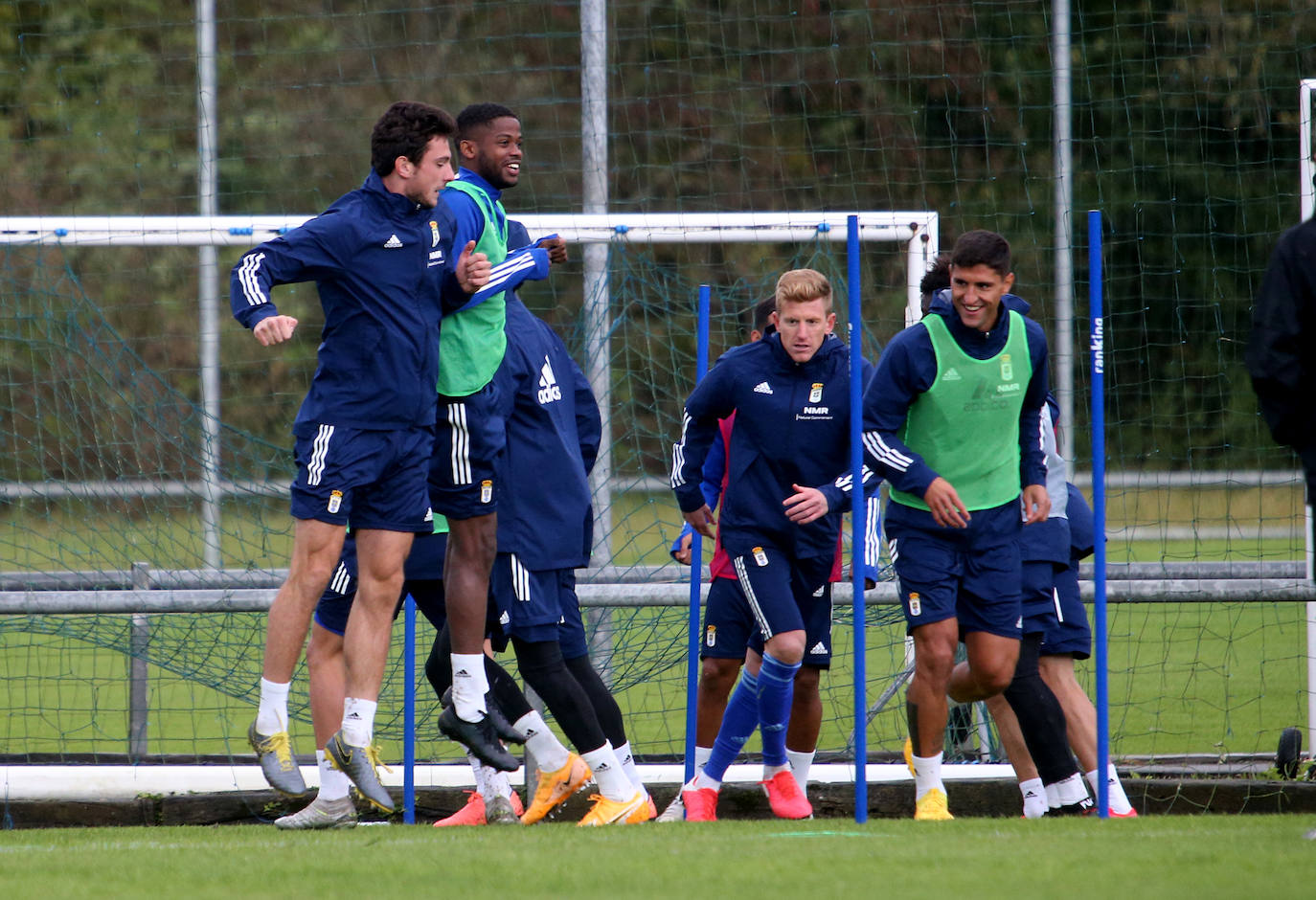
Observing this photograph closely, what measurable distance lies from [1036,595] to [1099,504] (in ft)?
2.13

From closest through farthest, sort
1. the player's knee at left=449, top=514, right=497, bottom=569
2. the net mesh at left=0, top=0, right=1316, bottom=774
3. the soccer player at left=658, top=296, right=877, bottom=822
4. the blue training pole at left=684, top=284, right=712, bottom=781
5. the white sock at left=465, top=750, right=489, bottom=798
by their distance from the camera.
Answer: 1. the player's knee at left=449, top=514, right=497, bottom=569
2. the soccer player at left=658, top=296, right=877, bottom=822
3. the white sock at left=465, top=750, right=489, bottom=798
4. the blue training pole at left=684, top=284, right=712, bottom=781
5. the net mesh at left=0, top=0, right=1316, bottom=774

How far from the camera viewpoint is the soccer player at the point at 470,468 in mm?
5570

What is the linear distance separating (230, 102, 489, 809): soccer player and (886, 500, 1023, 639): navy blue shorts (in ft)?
5.78

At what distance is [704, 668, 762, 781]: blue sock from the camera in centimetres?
607

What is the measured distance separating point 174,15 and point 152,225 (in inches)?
569

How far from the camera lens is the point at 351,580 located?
248 inches

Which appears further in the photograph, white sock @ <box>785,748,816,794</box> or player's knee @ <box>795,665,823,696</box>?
white sock @ <box>785,748,816,794</box>

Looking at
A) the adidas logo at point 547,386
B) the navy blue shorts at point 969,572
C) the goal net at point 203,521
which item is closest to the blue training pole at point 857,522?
the navy blue shorts at point 969,572

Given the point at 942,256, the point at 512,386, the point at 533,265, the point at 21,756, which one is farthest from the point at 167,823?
the point at 942,256

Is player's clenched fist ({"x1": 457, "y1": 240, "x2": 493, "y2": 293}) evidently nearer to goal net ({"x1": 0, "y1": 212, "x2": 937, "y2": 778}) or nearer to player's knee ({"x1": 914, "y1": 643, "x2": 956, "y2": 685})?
goal net ({"x1": 0, "y1": 212, "x2": 937, "y2": 778})

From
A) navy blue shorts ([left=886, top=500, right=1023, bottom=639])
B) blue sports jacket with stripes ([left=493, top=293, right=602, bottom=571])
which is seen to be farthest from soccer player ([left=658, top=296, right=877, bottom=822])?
blue sports jacket with stripes ([left=493, top=293, right=602, bottom=571])

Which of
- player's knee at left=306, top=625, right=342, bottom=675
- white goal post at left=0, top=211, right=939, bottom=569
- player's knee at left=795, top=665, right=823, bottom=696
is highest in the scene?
white goal post at left=0, top=211, right=939, bottom=569

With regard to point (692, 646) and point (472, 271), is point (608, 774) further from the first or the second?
point (472, 271)

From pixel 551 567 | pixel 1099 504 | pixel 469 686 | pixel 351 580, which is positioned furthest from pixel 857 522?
pixel 351 580
